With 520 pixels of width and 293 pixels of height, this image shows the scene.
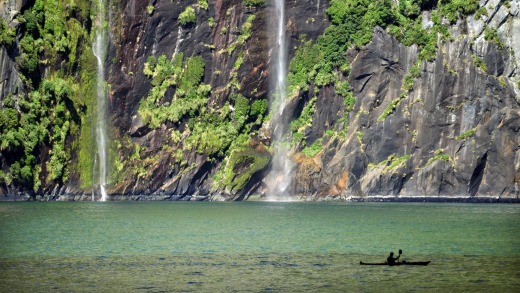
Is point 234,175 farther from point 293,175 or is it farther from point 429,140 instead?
point 429,140

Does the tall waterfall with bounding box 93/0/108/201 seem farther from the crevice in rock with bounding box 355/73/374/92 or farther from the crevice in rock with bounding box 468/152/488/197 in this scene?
the crevice in rock with bounding box 468/152/488/197

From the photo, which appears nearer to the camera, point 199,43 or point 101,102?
point 101,102

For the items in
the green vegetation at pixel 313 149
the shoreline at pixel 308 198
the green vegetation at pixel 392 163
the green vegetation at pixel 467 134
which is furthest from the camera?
the green vegetation at pixel 313 149

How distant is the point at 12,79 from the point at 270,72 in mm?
33757

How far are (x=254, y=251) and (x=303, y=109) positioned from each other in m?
71.9

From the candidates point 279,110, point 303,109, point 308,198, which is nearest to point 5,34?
point 279,110

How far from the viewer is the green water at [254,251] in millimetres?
39312

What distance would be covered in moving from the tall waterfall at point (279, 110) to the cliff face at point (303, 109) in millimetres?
894

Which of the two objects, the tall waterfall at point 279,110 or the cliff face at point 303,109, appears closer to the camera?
the cliff face at point 303,109

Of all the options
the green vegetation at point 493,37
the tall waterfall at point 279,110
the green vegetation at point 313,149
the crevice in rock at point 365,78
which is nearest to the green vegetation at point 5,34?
the tall waterfall at point 279,110

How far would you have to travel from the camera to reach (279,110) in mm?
122500

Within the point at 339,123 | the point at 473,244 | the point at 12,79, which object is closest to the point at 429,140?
the point at 339,123

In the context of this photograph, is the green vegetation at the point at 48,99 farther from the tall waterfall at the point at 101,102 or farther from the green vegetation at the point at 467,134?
the green vegetation at the point at 467,134

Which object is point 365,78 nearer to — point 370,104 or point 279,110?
point 370,104
